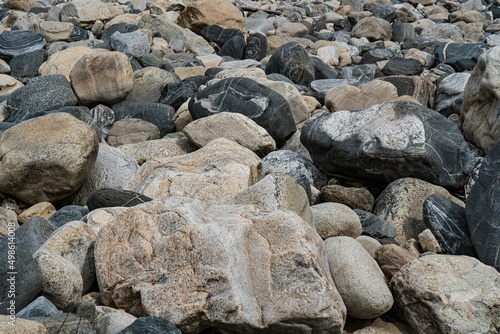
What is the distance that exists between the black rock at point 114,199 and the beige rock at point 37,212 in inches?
40.1

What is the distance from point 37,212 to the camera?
6.54m

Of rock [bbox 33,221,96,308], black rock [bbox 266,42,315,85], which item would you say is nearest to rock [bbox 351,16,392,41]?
black rock [bbox 266,42,315,85]

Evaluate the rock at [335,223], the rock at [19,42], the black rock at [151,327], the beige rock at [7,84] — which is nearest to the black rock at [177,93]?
the beige rock at [7,84]

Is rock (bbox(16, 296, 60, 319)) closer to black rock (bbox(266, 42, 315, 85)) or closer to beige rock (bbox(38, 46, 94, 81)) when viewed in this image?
beige rock (bbox(38, 46, 94, 81))

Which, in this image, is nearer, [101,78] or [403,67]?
[101,78]

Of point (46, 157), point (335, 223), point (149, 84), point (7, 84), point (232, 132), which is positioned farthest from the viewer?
point (7, 84)

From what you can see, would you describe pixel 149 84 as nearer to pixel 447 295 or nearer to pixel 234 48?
pixel 234 48

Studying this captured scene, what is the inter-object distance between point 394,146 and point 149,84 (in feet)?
15.8

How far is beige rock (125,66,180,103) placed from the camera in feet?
33.6

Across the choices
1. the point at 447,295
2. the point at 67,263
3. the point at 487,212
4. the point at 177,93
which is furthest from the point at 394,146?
the point at 177,93

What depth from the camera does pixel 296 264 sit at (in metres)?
4.18

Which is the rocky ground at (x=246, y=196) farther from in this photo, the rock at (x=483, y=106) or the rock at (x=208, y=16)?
the rock at (x=208, y=16)

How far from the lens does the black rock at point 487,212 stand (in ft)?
16.9

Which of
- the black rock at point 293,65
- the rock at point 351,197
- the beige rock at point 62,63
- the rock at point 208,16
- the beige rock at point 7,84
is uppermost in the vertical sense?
the rock at point 351,197
